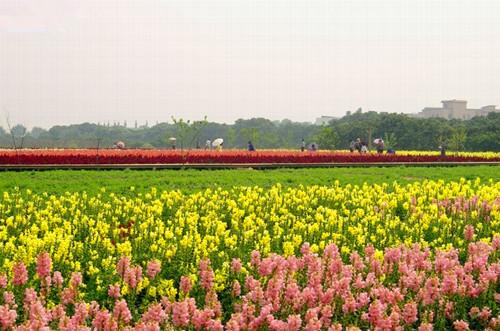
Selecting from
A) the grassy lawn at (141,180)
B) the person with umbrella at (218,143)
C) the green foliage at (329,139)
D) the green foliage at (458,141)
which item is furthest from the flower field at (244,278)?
the green foliage at (329,139)

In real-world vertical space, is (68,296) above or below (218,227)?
below

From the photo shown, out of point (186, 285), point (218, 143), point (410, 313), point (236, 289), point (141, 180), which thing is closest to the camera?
point (410, 313)

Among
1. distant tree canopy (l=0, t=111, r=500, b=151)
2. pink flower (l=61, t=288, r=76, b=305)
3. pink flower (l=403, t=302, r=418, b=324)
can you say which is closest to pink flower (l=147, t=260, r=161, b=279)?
pink flower (l=61, t=288, r=76, b=305)

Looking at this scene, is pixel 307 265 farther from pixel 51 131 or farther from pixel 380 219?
pixel 51 131

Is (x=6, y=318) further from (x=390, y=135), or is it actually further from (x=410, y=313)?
(x=390, y=135)

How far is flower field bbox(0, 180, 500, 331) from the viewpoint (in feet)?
13.0

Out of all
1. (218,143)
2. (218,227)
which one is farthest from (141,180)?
(218,143)

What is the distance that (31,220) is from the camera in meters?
8.69

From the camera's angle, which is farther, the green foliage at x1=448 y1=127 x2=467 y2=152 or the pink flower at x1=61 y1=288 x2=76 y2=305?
the green foliage at x1=448 y1=127 x2=467 y2=152

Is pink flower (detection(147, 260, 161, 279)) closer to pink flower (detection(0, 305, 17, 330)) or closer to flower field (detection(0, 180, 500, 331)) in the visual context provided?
flower field (detection(0, 180, 500, 331))

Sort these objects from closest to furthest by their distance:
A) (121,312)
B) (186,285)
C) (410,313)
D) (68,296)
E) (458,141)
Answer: (121,312)
(410,313)
(68,296)
(186,285)
(458,141)

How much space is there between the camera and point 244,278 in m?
5.80

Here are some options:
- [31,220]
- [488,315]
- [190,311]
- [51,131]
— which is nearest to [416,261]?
[488,315]

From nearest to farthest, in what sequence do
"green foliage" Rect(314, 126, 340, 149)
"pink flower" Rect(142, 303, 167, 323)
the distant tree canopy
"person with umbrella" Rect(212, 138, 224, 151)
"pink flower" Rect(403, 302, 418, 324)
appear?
"pink flower" Rect(142, 303, 167, 323)
"pink flower" Rect(403, 302, 418, 324)
"person with umbrella" Rect(212, 138, 224, 151)
the distant tree canopy
"green foliage" Rect(314, 126, 340, 149)
